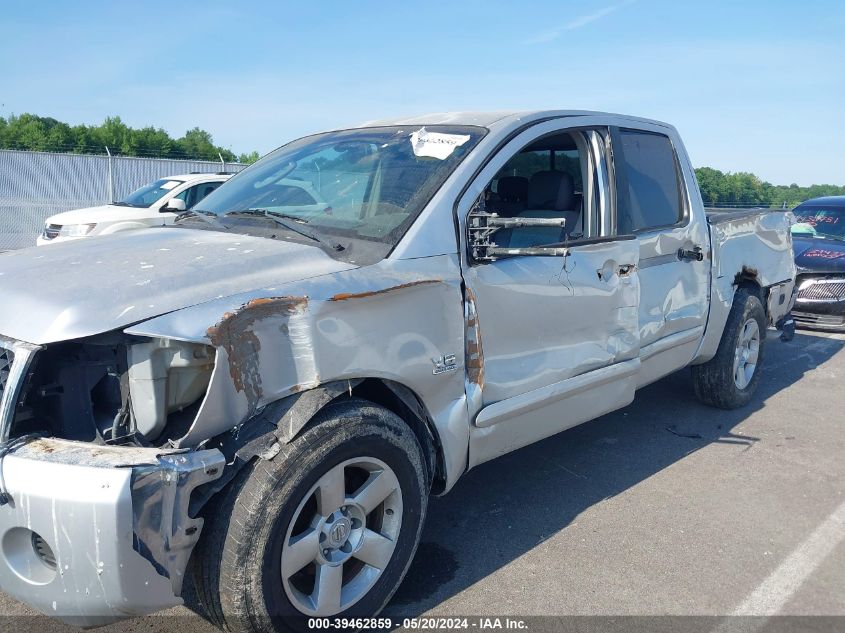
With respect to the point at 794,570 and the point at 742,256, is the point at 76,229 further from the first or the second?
the point at 794,570

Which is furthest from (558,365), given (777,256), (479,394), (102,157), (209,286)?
(102,157)

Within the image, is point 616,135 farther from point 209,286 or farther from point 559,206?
point 209,286

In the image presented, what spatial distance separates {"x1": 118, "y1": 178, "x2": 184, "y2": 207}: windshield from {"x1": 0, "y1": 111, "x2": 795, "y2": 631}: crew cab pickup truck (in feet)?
27.2

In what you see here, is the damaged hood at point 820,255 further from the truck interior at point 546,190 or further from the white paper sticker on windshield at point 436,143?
the white paper sticker on windshield at point 436,143

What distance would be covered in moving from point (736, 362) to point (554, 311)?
8.44 feet

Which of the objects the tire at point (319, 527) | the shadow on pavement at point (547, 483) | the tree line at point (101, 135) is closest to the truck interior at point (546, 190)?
the shadow on pavement at point (547, 483)

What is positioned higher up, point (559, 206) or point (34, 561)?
point (559, 206)

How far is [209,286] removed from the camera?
7.60ft

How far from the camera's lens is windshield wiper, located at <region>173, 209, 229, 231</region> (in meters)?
3.21

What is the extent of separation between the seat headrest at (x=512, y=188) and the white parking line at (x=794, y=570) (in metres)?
2.37

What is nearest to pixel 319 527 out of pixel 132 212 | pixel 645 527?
pixel 645 527

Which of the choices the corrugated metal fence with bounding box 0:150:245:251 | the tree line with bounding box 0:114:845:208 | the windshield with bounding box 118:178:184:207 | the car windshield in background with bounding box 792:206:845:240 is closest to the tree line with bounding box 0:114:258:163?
the tree line with bounding box 0:114:845:208

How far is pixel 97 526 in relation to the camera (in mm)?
1933

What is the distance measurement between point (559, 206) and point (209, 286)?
92.9 inches
